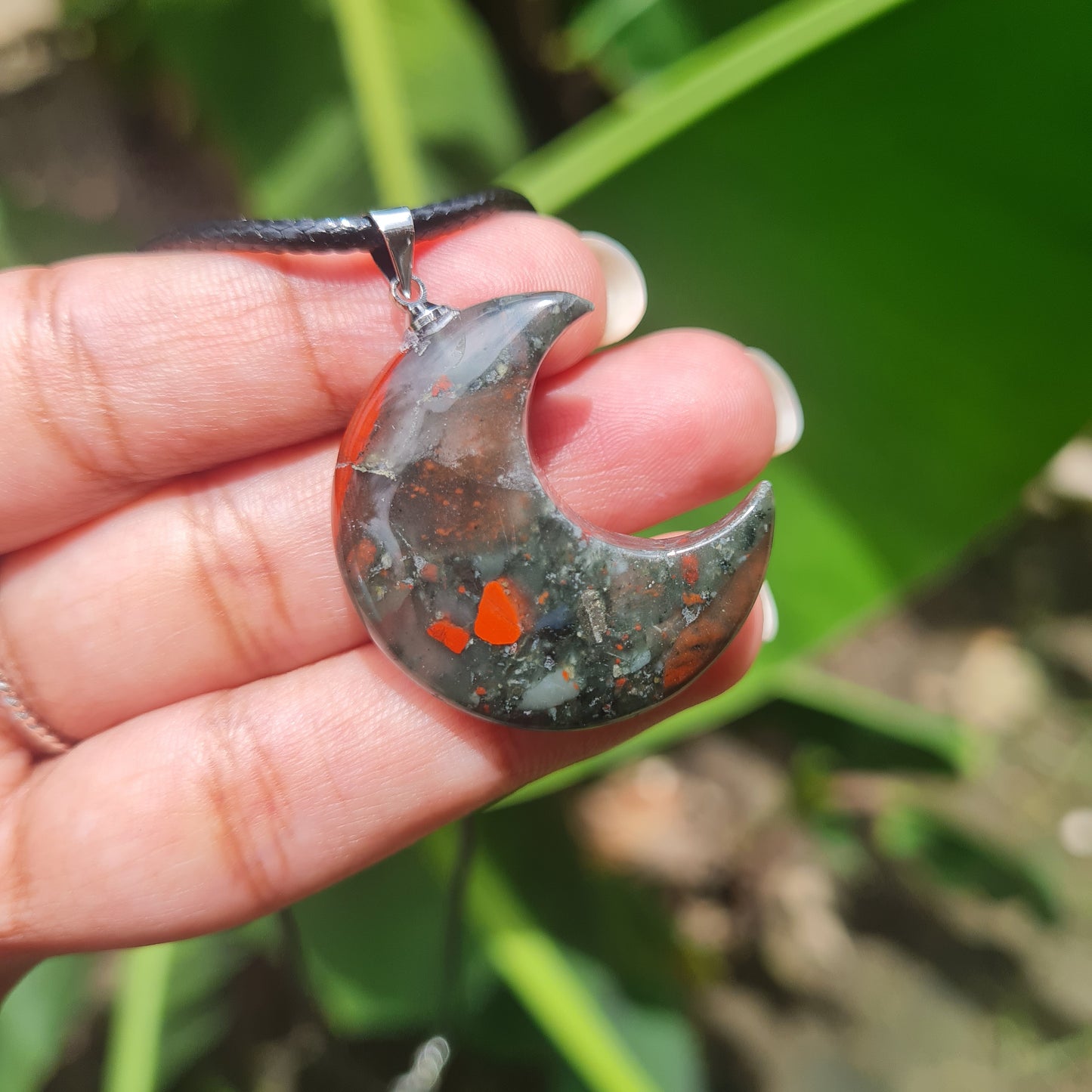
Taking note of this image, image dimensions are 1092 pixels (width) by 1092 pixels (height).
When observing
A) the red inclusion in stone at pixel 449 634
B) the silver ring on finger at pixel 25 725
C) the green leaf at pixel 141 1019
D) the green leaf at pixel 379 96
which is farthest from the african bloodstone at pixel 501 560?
the green leaf at pixel 141 1019

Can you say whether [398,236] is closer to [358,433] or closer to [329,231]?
[329,231]

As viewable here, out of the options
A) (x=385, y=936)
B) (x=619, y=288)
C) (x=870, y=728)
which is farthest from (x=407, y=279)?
(x=385, y=936)

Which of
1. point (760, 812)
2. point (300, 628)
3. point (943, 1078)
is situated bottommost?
point (943, 1078)

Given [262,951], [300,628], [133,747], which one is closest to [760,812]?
[262,951]

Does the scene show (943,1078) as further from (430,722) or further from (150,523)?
(150,523)

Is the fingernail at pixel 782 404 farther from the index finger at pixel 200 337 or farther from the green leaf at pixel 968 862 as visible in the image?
the green leaf at pixel 968 862

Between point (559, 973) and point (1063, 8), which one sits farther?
point (559, 973)

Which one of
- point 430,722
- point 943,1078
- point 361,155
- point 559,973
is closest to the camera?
point 430,722
